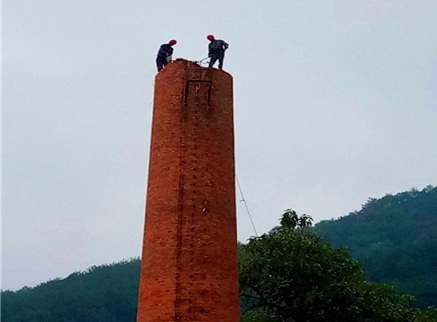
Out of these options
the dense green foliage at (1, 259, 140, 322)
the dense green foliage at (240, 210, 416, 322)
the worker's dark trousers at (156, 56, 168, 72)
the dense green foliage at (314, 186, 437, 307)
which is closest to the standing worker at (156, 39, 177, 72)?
the worker's dark trousers at (156, 56, 168, 72)

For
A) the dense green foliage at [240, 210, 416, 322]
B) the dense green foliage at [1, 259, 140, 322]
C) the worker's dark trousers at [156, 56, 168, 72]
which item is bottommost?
the dense green foliage at [240, 210, 416, 322]

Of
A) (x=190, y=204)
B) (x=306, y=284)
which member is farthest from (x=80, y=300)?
(x=190, y=204)

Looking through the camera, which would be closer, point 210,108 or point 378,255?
point 210,108

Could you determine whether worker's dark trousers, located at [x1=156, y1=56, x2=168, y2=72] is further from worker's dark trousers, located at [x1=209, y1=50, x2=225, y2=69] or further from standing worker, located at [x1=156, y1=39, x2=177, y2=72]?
worker's dark trousers, located at [x1=209, y1=50, x2=225, y2=69]

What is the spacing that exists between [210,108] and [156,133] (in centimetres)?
161

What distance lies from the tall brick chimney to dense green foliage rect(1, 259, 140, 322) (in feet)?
191

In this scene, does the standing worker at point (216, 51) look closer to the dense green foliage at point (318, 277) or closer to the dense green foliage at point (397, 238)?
the dense green foliage at point (318, 277)

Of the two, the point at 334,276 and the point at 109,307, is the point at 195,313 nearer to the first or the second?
the point at 334,276

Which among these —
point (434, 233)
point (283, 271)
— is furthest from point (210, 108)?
point (434, 233)

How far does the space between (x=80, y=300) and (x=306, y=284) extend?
56.0 m

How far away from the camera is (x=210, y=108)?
714 inches

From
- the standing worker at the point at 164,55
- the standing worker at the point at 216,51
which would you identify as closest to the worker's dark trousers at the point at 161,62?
the standing worker at the point at 164,55

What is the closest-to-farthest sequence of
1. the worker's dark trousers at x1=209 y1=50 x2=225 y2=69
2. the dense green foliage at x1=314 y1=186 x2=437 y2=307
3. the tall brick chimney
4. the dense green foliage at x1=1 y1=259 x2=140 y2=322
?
the tall brick chimney, the worker's dark trousers at x1=209 y1=50 x2=225 y2=69, the dense green foliage at x1=314 y1=186 x2=437 y2=307, the dense green foliage at x1=1 y1=259 x2=140 y2=322

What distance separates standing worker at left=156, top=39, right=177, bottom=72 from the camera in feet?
63.8
